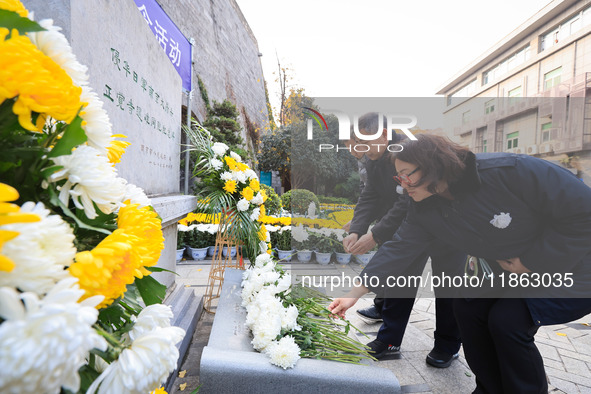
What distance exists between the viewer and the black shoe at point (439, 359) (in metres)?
2.24

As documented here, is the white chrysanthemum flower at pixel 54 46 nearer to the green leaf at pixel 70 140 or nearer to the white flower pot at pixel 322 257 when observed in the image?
the green leaf at pixel 70 140

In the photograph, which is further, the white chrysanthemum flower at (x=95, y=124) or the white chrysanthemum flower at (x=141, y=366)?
the white chrysanthemum flower at (x=95, y=124)

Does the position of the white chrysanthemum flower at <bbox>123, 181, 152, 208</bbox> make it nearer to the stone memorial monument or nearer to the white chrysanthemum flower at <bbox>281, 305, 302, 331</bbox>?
the stone memorial monument

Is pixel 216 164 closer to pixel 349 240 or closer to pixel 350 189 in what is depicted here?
pixel 350 189

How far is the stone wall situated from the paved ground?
8421mm

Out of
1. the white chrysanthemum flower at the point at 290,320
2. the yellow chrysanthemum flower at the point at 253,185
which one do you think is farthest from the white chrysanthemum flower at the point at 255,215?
the white chrysanthemum flower at the point at 290,320

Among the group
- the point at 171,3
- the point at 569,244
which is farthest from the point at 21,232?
the point at 171,3

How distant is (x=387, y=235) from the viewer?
214 cm

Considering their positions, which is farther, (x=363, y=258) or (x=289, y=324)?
(x=363, y=258)

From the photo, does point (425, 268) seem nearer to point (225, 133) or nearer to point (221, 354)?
point (221, 354)

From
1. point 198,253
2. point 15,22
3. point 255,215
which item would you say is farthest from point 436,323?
point 198,253

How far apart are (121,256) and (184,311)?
2338mm

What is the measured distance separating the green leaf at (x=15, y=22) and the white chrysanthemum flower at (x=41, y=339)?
0.40 meters

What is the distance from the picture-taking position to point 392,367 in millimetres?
2252
